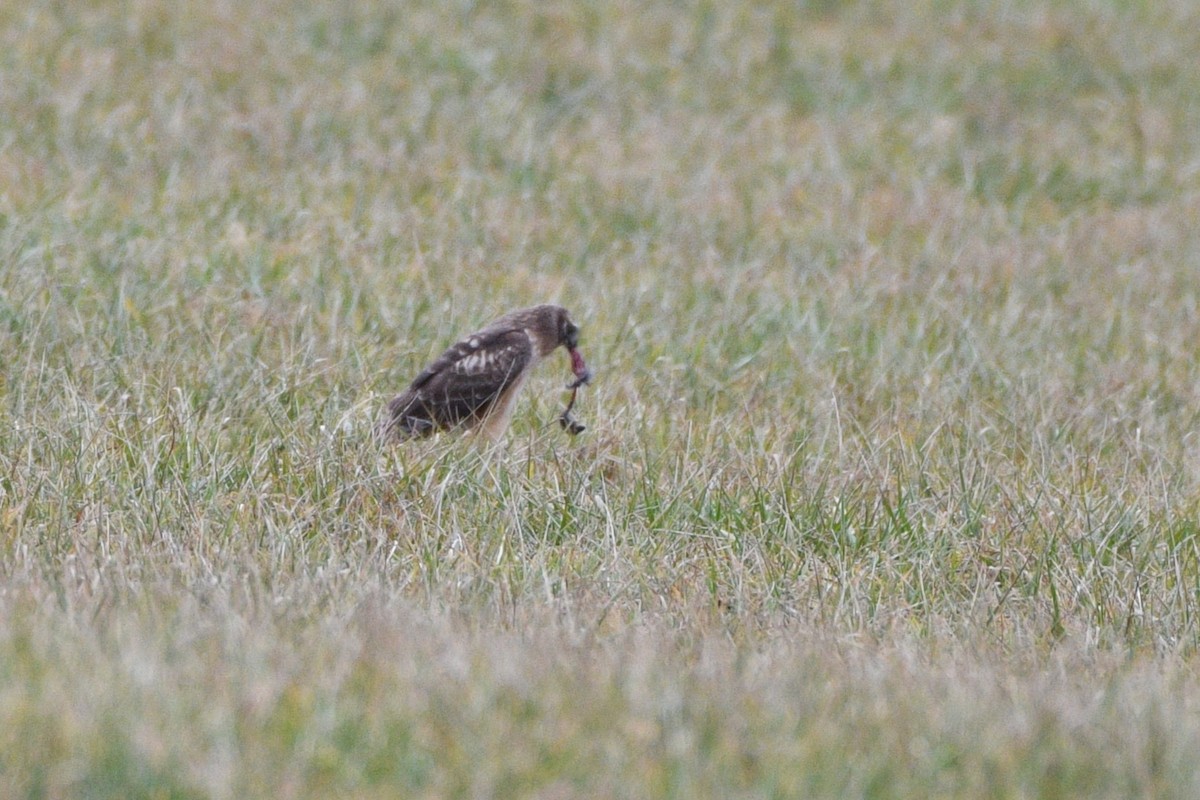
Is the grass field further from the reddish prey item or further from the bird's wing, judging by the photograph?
Result: the bird's wing

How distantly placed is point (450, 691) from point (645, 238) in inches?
266

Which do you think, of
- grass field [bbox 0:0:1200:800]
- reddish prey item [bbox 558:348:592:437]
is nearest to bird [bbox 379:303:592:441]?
reddish prey item [bbox 558:348:592:437]

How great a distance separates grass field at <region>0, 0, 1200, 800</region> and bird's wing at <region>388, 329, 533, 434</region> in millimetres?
227

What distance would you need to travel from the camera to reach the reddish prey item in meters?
6.57

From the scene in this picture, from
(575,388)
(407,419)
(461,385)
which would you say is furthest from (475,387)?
(575,388)

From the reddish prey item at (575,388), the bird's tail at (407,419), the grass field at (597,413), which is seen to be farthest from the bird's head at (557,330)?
the bird's tail at (407,419)

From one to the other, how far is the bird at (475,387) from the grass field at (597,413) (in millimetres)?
200

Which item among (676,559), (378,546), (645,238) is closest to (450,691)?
(378,546)

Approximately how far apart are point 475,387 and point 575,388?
437 mm

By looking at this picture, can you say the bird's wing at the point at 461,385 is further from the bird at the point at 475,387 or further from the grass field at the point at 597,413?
the grass field at the point at 597,413

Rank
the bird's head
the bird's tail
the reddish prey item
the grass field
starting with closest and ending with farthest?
the grass field, the bird's tail, the reddish prey item, the bird's head

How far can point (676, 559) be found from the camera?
560 centimetres

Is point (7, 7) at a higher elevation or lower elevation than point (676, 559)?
higher

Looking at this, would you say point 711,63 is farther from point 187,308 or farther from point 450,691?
point 450,691
